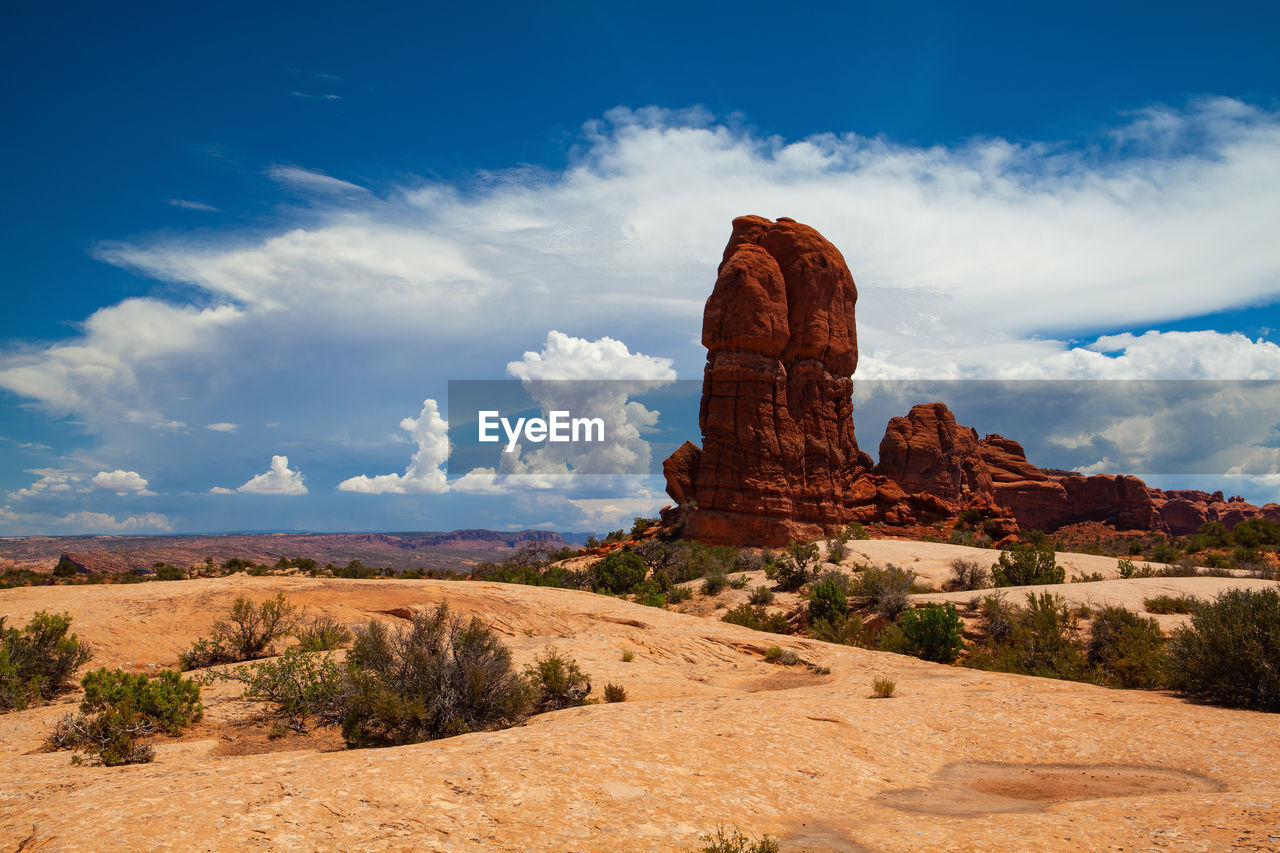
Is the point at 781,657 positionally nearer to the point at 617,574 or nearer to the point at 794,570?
the point at 794,570

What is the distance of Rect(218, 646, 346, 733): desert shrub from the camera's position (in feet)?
28.1

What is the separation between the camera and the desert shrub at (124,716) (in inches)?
266

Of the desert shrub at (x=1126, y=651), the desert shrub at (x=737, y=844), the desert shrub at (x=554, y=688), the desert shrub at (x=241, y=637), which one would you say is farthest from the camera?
the desert shrub at (x=241, y=637)

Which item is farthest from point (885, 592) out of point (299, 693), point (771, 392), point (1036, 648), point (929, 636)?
point (771, 392)

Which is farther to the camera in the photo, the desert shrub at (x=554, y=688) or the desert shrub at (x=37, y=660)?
the desert shrub at (x=37, y=660)

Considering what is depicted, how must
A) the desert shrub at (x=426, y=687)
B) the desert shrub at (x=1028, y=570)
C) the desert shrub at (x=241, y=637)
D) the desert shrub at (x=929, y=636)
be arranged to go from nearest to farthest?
the desert shrub at (x=426, y=687) < the desert shrub at (x=241, y=637) < the desert shrub at (x=929, y=636) < the desert shrub at (x=1028, y=570)

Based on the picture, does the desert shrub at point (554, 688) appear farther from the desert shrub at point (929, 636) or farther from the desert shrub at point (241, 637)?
the desert shrub at point (929, 636)

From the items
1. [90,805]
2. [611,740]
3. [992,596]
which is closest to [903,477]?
[992,596]

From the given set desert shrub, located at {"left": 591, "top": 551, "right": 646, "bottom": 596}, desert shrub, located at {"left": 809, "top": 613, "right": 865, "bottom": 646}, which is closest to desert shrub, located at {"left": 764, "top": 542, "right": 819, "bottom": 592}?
desert shrub, located at {"left": 591, "top": 551, "right": 646, "bottom": 596}

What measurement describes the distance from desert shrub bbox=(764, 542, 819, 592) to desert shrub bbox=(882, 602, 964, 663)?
1038 cm

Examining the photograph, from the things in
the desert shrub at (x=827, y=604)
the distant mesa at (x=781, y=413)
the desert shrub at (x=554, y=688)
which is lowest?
the desert shrub at (x=827, y=604)

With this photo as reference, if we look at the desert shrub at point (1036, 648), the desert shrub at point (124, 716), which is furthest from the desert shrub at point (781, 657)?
the desert shrub at point (124, 716)

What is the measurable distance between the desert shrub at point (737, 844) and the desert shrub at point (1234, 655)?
7958mm

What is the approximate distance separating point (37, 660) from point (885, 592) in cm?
1879
